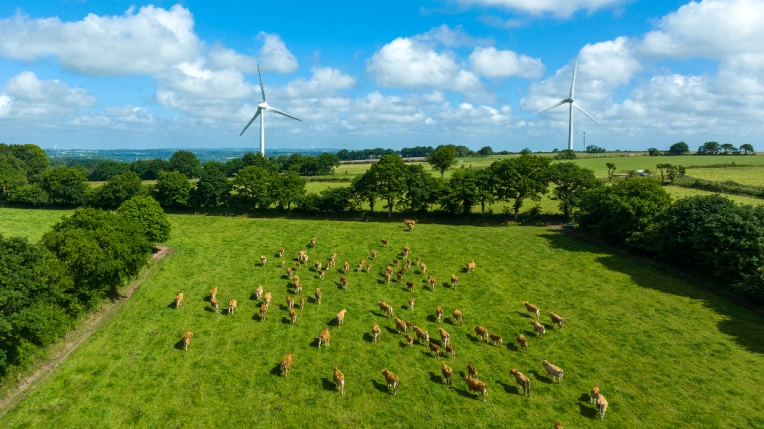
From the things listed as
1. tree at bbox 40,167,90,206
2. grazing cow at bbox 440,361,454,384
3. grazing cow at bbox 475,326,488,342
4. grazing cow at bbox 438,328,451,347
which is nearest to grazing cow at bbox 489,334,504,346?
grazing cow at bbox 475,326,488,342

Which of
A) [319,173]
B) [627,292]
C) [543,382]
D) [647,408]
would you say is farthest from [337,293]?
[319,173]

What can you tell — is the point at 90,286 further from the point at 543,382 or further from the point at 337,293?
the point at 543,382

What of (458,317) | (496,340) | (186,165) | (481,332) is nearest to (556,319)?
(496,340)

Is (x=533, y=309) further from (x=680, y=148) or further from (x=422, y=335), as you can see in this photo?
(x=680, y=148)

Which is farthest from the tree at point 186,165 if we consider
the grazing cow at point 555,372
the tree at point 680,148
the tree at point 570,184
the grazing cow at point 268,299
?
the tree at point 680,148

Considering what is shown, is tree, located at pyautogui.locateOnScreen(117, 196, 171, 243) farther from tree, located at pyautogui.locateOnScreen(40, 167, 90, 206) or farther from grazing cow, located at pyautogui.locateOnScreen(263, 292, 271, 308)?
tree, located at pyautogui.locateOnScreen(40, 167, 90, 206)
